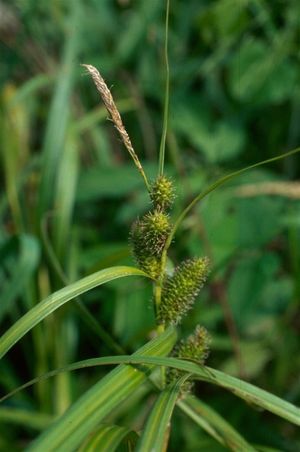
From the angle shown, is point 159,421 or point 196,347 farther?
point 196,347

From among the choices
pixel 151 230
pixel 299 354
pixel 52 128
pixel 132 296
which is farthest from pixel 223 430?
pixel 52 128

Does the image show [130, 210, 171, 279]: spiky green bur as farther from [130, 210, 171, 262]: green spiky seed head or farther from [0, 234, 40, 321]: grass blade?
[0, 234, 40, 321]: grass blade

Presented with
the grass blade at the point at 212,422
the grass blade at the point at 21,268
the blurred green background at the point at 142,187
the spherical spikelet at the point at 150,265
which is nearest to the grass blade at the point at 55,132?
the blurred green background at the point at 142,187

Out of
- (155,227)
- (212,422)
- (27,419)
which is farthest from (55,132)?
(155,227)

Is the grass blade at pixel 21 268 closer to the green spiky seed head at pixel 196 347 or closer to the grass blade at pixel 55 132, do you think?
the grass blade at pixel 55 132

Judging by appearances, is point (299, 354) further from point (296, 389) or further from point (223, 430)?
point (223, 430)

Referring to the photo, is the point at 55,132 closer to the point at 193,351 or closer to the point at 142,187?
the point at 142,187

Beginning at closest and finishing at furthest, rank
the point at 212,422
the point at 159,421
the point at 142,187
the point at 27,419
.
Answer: the point at 159,421
the point at 212,422
the point at 27,419
the point at 142,187
